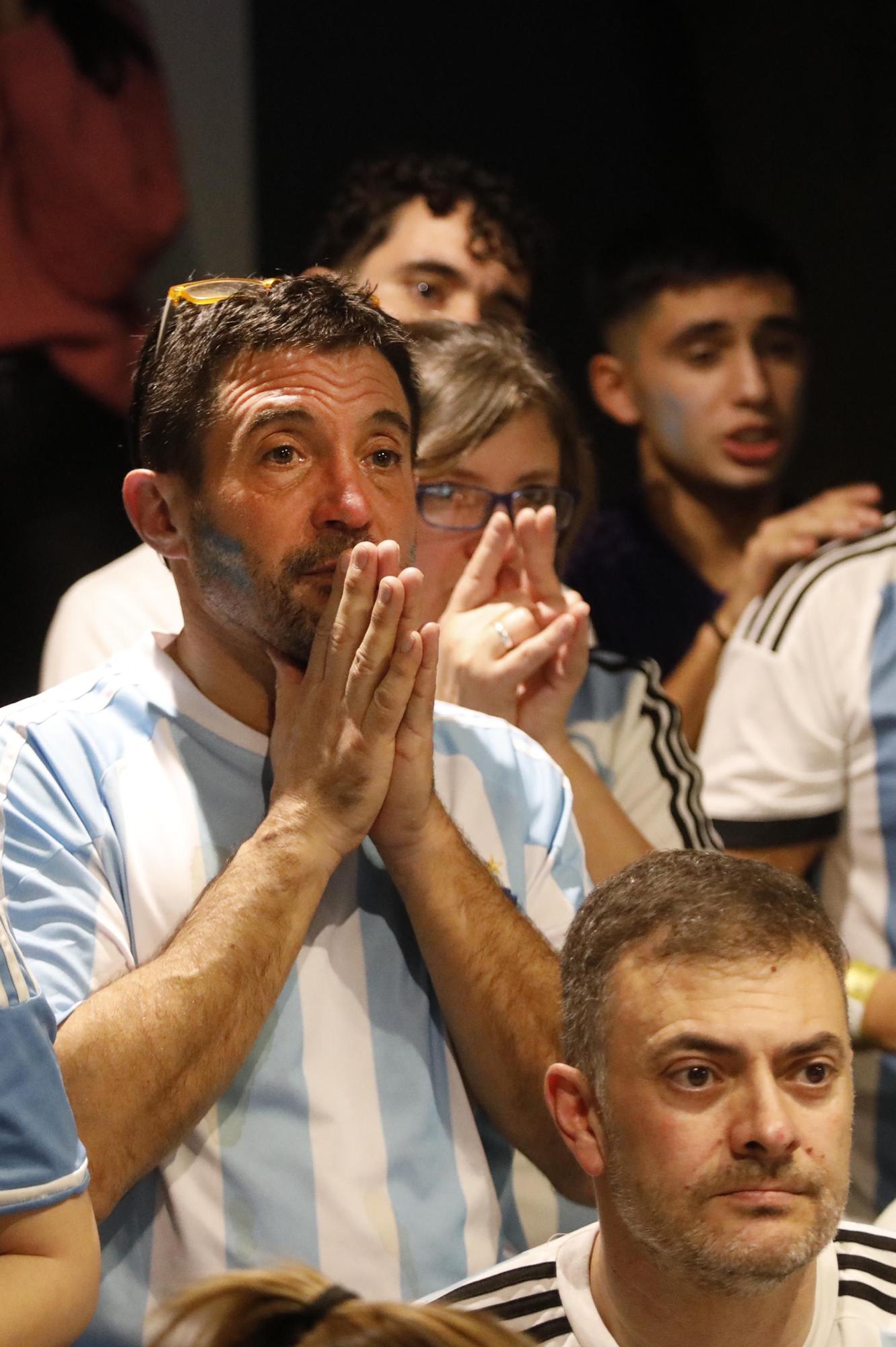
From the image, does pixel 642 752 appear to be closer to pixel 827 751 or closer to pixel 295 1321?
pixel 827 751

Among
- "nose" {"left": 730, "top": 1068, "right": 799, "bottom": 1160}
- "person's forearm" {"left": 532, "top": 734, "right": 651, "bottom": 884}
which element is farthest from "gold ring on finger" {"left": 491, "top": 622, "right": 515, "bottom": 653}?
"nose" {"left": 730, "top": 1068, "right": 799, "bottom": 1160}

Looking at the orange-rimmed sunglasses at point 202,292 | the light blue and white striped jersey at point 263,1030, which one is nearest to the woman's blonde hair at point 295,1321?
the light blue and white striped jersey at point 263,1030

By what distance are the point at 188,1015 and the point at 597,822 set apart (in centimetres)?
72

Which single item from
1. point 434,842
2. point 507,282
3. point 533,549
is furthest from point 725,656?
point 434,842

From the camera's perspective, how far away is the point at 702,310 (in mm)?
2705

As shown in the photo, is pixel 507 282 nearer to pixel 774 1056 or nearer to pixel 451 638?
pixel 451 638

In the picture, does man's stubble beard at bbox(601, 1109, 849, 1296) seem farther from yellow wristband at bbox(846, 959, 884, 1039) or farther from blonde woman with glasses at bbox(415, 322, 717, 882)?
yellow wristband at bbox(846, 959, 884, 1039)

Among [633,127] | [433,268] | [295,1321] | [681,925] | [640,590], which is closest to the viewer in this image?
[295,1321]

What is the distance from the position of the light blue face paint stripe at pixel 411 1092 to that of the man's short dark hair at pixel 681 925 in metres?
0.19

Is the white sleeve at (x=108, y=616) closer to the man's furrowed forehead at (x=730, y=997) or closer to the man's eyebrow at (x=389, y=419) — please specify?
the man's eyebrow at (x=389, y=419)

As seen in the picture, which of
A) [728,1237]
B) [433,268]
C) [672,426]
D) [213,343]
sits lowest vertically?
[728,1237]

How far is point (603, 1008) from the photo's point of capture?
51.9 inches

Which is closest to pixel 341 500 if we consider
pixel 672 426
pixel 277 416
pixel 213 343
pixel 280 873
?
pixel 277 416

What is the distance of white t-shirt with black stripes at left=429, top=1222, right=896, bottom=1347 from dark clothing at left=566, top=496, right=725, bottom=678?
4.37 ft
